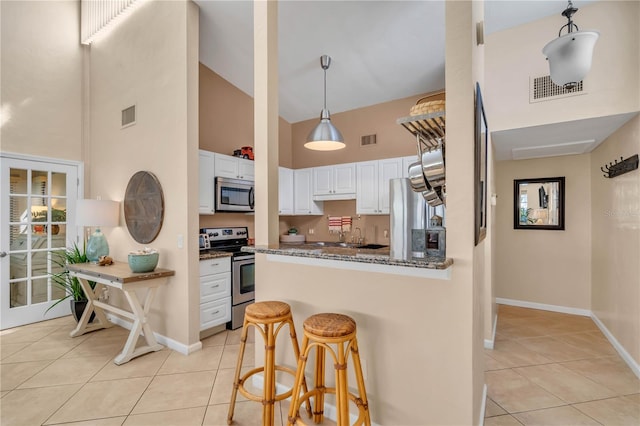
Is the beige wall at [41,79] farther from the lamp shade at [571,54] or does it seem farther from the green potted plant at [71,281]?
the lamp shade at [571,54]

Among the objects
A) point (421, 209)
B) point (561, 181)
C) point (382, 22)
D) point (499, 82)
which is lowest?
point (421, 209)

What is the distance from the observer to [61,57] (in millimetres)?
4020

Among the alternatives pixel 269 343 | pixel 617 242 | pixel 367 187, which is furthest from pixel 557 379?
pixel 367 187

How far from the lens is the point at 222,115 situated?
4.43 m

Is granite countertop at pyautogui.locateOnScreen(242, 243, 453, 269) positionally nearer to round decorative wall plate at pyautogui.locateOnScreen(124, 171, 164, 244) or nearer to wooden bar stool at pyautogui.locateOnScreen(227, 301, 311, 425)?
wooden bar stool at pyautogui.locateOnScreen(227, 301, 311, 425)

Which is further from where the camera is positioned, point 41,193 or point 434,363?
point 41,193

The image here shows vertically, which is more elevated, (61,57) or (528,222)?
(61,57)

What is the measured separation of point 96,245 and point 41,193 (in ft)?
3.89

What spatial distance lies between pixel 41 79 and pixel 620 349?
7061mm

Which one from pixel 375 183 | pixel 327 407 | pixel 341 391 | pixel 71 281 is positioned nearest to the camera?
pixel 341 391

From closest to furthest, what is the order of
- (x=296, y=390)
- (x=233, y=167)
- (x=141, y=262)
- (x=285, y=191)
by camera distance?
(x=296, y=390) < (x=141, y=262) < (x=233, y=167) < (x=285, y=191)

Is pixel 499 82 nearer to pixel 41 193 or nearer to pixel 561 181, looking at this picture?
pixel 561 181

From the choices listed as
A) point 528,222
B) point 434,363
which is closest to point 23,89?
point 434,363

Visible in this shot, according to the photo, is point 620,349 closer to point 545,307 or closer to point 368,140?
point 545,307
